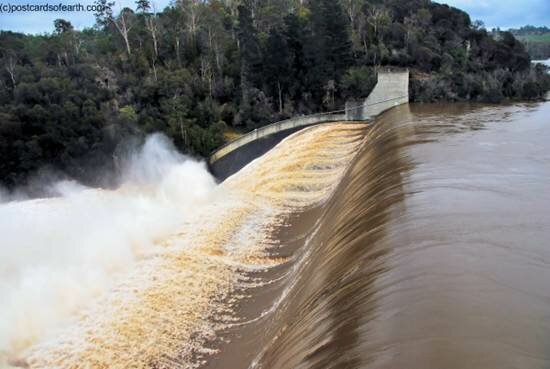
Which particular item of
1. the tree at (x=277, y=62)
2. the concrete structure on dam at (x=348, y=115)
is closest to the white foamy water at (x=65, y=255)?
the concrete structure on dam at (x=348, y=115)

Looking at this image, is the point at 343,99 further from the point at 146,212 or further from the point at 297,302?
the point at 297,302

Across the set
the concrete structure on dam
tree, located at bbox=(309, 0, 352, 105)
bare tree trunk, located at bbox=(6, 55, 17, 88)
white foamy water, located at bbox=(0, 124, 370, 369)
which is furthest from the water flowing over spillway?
bare tree trunk, located at bbox=(6, 55, 17, 88)

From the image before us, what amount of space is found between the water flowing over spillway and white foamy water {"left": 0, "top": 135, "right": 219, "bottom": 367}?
2.7 inches

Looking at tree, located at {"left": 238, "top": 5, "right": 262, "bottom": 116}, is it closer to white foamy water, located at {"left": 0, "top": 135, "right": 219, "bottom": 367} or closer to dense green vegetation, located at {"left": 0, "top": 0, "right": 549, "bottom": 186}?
dense green vegetation, located at {"left": 0, "top": 0, "right": 549, "bottom": 186}

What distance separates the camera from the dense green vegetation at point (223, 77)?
20391 millimetres

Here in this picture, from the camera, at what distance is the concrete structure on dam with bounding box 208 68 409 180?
62.3ft

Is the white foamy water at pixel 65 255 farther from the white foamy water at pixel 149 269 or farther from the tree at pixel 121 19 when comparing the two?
the tree at pixel 121 19

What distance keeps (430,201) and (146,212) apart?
669 centimetres

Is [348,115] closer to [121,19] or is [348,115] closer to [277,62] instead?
[277,62]

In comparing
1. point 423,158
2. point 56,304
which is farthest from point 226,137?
point 56,304

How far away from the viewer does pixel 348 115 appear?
19.2 m

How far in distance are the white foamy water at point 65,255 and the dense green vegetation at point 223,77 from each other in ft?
19.1

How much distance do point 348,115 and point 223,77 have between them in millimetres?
9906

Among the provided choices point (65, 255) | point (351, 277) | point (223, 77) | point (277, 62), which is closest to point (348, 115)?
point (277, 62)
